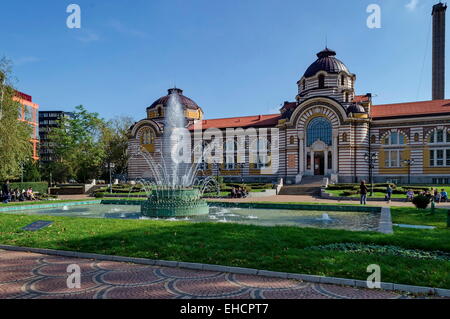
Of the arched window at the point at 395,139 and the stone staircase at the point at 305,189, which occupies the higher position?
the arched window at the point at 395,139

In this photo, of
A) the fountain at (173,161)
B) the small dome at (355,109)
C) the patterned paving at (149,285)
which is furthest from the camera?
the fountain at (173,161)

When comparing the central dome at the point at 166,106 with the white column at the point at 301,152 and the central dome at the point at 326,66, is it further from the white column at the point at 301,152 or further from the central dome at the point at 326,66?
the white column at the point at 301,152

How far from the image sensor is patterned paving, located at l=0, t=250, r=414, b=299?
5711mm

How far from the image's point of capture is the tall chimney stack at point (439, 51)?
5488 centimetres

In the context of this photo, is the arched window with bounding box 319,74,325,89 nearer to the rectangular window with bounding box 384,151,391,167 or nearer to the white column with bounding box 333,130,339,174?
the white column with bounding box 333,130,339,174

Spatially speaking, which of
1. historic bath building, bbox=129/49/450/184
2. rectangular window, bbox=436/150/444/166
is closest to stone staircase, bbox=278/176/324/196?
historic bath building, bbox=129/49/450/184

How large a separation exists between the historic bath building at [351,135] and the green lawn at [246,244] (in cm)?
2716

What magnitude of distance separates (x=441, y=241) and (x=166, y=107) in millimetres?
50715

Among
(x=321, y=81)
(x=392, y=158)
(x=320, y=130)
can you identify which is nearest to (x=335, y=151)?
(x=320, y=130)

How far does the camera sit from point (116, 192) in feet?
123

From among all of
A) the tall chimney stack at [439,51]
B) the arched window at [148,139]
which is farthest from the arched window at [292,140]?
the tall chimney stack at [439,51]

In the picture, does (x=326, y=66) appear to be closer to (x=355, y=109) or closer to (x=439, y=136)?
(x=355, y=109)

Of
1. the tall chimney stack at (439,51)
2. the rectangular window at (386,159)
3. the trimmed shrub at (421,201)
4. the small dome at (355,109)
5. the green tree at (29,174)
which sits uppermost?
the tall chimney stack at (439,51)
